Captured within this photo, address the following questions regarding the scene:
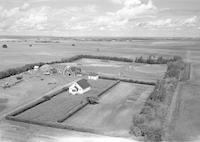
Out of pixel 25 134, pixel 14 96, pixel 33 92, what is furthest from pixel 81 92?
pixel 25 134

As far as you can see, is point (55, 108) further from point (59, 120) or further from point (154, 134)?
point (154, 134)

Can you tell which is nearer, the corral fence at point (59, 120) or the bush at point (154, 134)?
the bush at point (154, 134)

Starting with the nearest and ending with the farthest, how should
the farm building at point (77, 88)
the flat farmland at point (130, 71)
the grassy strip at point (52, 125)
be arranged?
the grassy strip at point (52, 125)
the farm building at point (77, 88)
the flat farmland at point (130, 71)

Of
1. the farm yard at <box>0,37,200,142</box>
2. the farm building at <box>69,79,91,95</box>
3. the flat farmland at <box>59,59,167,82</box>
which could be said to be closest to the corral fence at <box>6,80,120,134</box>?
the farm yard at <box>0,37,200,142</box>

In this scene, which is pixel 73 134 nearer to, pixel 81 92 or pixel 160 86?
pixel 81 92

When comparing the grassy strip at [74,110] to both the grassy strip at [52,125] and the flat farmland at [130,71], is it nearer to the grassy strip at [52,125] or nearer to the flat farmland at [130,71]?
the grassy strip at [52,125]

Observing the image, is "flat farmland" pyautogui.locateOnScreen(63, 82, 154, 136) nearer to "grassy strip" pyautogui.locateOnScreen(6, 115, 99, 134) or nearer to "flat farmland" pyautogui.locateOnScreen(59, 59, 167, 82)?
"grassy strip" pyautogui.locateOnScreen(6, 115, 99, 134)

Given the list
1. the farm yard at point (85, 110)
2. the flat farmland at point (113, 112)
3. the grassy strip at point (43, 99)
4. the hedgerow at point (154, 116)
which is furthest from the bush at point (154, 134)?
the grassy strip at point (43, 99)
